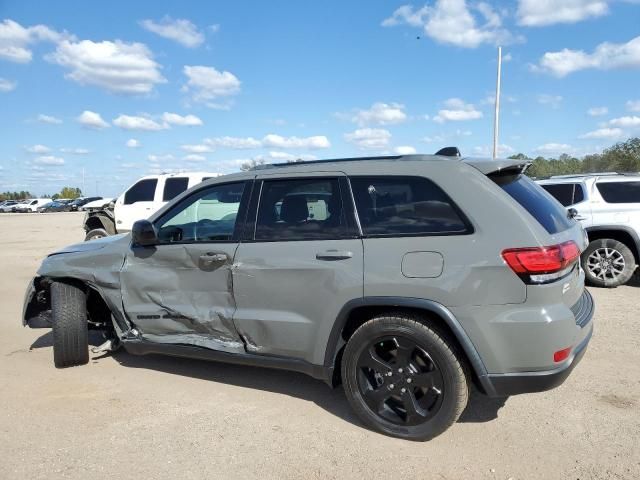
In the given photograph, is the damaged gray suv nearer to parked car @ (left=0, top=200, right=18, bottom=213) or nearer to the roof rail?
the roof rail

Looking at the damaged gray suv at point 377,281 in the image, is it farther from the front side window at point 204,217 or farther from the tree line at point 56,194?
the tree line at point 56,194

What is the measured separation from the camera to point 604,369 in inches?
173

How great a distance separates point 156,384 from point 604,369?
3.82 metres

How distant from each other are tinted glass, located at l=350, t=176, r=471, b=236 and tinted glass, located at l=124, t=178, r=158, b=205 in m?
9.55

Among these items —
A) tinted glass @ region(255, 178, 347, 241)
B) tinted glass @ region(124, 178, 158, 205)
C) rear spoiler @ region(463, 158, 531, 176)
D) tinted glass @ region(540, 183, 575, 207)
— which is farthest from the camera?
tinted glass @ region(124, 178, 158, 205)

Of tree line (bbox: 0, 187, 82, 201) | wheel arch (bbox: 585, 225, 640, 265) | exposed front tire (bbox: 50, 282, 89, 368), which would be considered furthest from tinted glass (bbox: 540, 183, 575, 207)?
tree line (bbox: 0, 187, 82, 201)

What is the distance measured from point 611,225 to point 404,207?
5762 mm

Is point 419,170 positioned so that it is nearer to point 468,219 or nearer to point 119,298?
point 468,219

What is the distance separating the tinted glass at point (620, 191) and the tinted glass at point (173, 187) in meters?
8.35

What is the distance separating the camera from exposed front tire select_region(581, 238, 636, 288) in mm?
7602

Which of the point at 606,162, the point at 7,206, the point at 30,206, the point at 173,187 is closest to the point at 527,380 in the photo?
the point at 173,187

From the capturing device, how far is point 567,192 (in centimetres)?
829

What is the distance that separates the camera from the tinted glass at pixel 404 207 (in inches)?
124

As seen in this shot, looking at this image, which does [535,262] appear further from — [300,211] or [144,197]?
[144,197]
